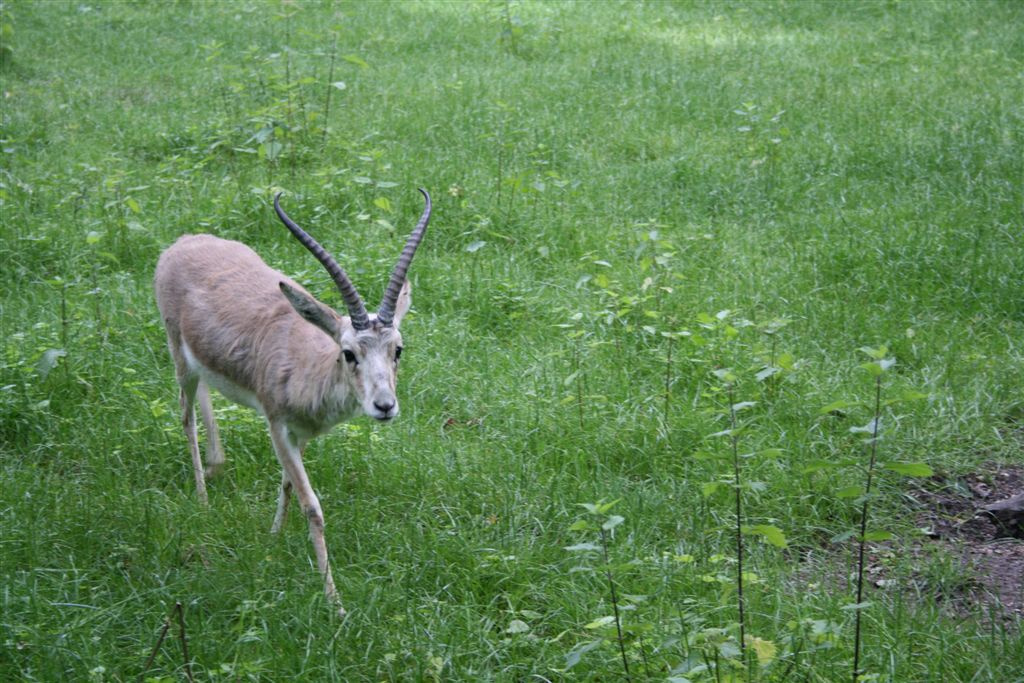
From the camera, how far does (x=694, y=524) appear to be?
15.7ft

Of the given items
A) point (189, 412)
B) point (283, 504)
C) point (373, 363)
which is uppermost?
point (373, 363)

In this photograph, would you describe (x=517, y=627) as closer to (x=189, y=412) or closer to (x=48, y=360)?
(x=189, y=412)

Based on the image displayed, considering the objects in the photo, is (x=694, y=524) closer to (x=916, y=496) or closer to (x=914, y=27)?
(x=916, y=496)

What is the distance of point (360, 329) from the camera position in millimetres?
4492

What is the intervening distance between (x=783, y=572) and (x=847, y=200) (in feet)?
15.2

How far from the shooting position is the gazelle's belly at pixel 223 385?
16.9 ft

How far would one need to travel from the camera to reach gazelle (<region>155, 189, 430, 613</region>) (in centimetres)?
448

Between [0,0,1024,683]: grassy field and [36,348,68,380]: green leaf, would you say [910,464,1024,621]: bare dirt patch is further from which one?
[36,348,68,380]: green leaf

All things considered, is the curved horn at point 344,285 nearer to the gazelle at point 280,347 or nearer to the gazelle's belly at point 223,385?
the gazelle at point 280,347

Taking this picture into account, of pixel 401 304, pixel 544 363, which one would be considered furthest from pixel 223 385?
pixel 544 363

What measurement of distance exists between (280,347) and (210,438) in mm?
761

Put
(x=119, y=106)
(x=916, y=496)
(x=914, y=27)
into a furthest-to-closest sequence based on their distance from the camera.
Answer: (x=914, y=27) < (x=119, y=106) < (x=916, y=496)

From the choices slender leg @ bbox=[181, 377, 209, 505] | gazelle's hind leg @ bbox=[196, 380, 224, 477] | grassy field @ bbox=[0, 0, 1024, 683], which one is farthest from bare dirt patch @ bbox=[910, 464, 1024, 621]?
slender leg @ bbox=[181, 377, 209, 505]

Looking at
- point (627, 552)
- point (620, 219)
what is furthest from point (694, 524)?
point (620, 219)
